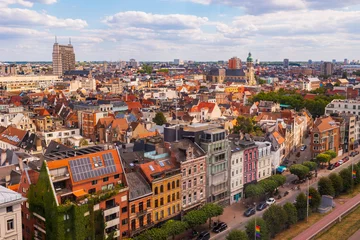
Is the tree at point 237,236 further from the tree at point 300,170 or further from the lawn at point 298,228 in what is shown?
the tree at point 300,170

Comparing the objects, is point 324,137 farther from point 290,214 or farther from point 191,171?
point 191,171

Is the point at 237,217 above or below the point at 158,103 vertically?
below

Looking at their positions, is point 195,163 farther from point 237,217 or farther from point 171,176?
point 237,217

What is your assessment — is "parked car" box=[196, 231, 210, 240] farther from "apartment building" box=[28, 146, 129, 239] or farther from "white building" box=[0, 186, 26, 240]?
"white building" box=[0, 186, 26, 240]

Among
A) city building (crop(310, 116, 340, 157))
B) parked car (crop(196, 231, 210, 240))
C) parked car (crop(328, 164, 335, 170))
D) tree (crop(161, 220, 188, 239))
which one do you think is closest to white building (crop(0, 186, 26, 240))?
tree (crop(161, 220, 188, 239))

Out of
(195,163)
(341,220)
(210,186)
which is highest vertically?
(195,163)

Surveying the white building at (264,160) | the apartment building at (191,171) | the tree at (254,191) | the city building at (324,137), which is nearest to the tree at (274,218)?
the tree at (254,191)

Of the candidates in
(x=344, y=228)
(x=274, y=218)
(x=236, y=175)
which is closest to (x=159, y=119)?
(x=236, y=175)

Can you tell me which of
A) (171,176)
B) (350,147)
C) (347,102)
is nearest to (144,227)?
(171,176)
